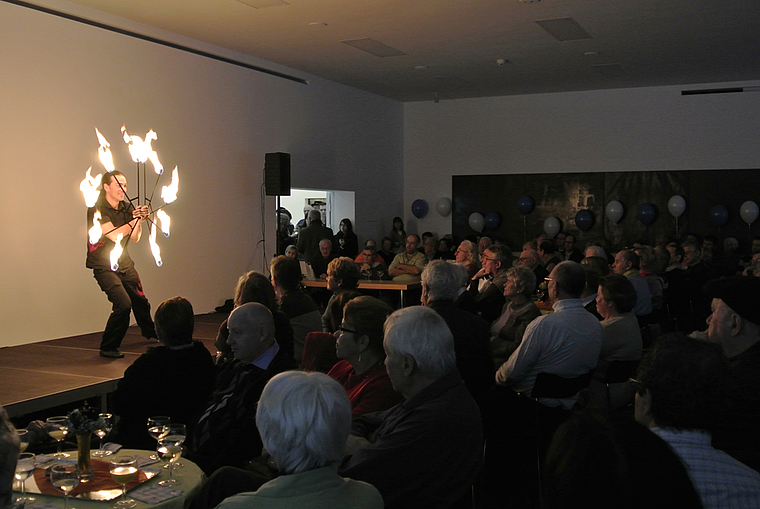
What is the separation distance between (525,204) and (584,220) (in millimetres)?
1195

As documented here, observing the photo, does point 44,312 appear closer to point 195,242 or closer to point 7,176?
point 7,176

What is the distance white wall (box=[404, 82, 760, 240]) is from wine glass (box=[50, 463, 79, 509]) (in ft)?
41.8

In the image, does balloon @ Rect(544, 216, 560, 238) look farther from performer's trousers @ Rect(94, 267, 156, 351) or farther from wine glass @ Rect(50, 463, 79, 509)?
wine glass @ Rect(50, 463, 79, 509)

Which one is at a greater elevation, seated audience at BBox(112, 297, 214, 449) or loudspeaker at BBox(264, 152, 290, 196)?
loudspeaker at BBox(264, 152, 290, 196)

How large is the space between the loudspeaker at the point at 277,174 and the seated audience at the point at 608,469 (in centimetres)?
947

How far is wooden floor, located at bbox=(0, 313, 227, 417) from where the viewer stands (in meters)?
4.68

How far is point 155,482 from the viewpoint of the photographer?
2.59m

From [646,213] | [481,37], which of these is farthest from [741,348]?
[646,213]

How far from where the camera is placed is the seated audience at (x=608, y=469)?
3.57ft

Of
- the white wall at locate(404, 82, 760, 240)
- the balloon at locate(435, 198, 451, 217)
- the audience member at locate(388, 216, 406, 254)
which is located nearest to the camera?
the white wall at locate(404, 82, 760, 240)

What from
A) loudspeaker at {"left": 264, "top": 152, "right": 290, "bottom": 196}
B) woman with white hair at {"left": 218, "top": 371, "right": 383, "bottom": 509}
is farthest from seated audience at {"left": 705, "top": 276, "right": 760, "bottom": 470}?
loudspeaker at {"left": 264, "top": 152, "right": 290, "bottom": 196}

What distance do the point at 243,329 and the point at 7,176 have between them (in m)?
4.86

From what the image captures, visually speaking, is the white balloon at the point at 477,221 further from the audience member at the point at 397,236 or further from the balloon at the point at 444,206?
the audience member at the point at 397,236

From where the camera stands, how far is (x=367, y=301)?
Answer: 127 inches
